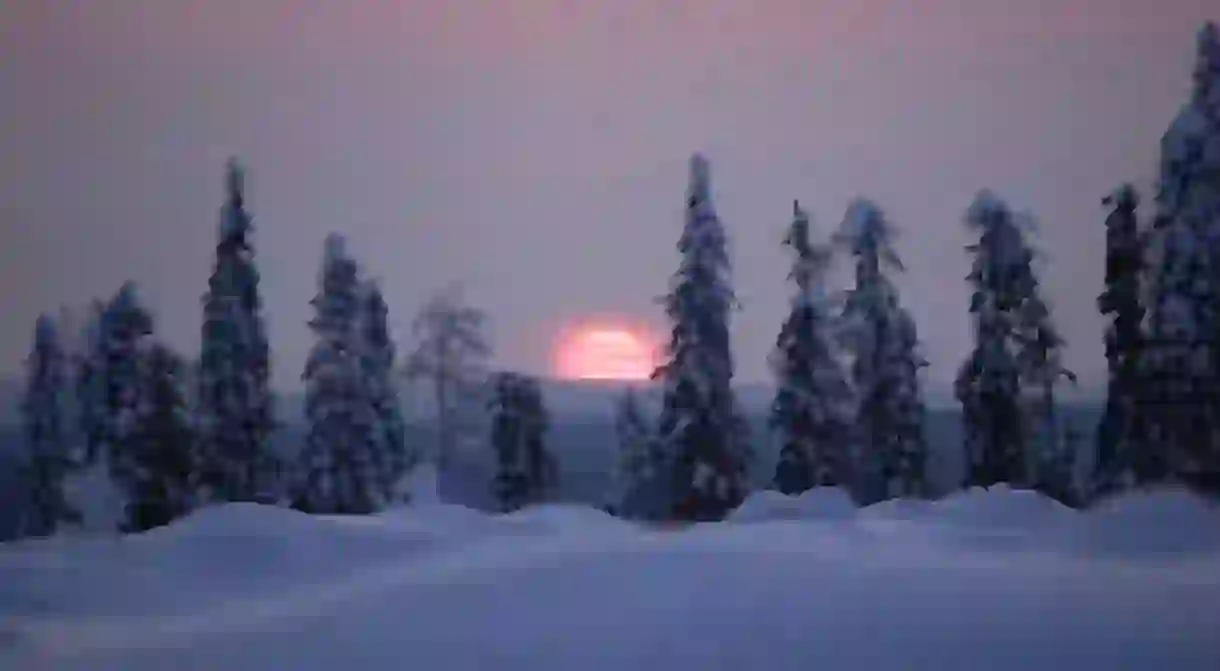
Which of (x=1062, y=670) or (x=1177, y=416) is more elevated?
(x=1177, y=416)

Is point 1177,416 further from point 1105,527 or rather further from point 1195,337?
point 1105,527

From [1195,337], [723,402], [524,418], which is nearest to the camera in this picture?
[1195,337]

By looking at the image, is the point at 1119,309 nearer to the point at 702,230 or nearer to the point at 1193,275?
the point at 1193,275

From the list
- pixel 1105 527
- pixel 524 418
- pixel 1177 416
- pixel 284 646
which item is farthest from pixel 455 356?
pixel 284 646

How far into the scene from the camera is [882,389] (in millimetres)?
40688

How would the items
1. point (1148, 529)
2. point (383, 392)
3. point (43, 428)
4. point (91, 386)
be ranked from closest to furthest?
point (1148, 529) < point (383, 392) < point (91, 386) < point (43, 428)

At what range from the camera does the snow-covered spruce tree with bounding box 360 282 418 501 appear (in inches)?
1710

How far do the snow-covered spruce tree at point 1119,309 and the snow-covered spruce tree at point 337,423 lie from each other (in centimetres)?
2443

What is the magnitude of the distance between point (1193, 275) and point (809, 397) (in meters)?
12.8

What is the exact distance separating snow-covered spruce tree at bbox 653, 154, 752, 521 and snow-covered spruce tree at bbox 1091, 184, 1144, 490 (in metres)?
11.0

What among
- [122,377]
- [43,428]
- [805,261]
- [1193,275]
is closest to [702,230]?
[805,261]

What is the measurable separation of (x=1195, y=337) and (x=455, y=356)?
32316mm

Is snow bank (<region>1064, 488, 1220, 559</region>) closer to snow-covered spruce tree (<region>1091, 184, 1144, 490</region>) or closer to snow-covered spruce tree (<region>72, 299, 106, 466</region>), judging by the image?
snow-covered spruce tree (<region>1091, 184, 1144, 490</region>)

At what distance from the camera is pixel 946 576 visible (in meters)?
10.5
